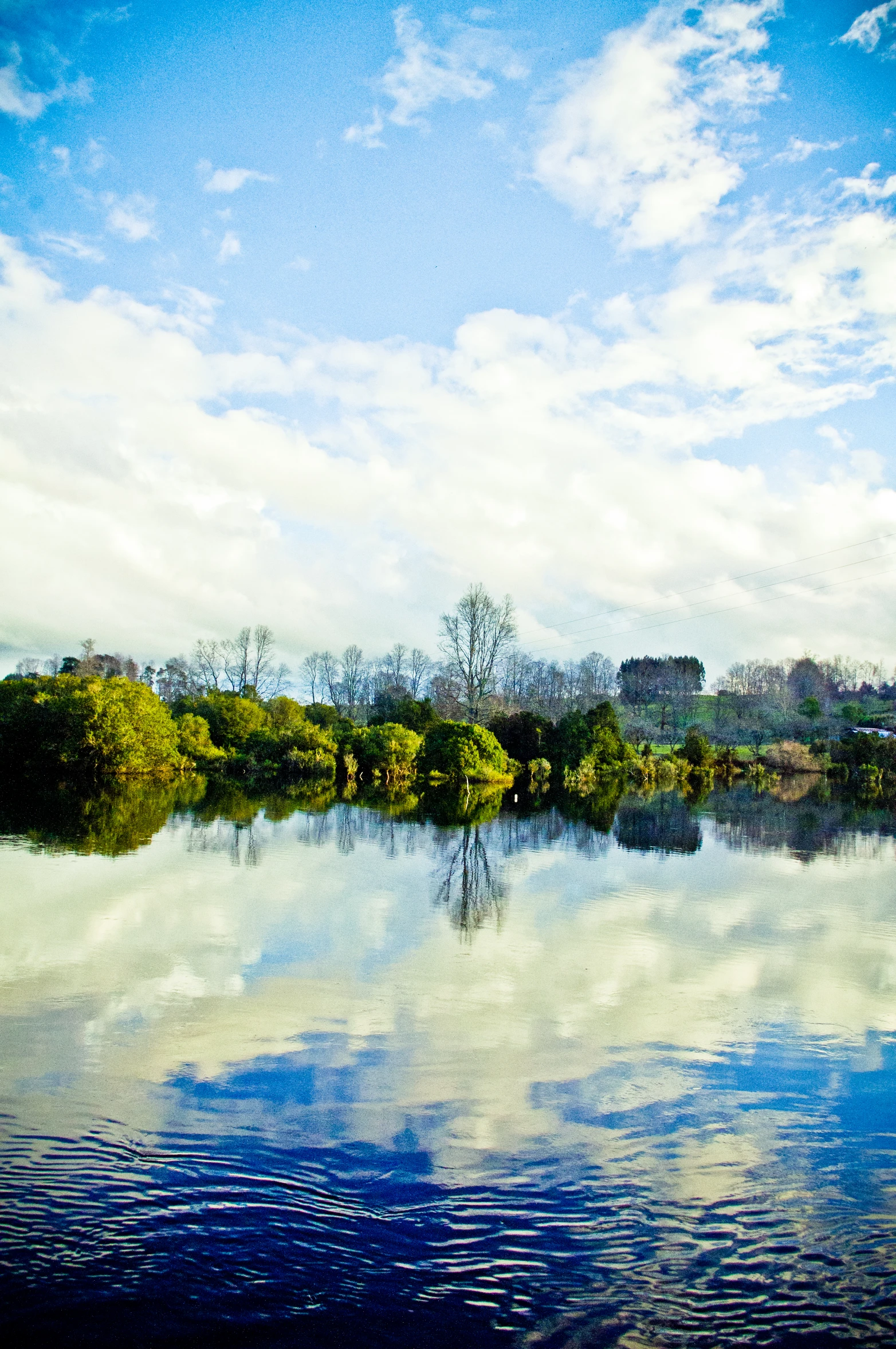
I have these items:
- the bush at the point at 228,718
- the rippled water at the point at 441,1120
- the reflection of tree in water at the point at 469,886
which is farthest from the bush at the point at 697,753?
the rippled water at the point at 441,1120

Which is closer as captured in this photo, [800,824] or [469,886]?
[469,886]

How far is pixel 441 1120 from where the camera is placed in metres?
4.93

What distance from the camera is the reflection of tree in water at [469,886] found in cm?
1042

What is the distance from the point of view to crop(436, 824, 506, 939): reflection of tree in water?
34.2 ft

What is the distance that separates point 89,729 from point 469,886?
1039 inches

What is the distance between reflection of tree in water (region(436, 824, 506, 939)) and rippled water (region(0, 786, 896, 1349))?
0.17 meters

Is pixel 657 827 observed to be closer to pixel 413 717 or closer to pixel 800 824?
pixel 800 824

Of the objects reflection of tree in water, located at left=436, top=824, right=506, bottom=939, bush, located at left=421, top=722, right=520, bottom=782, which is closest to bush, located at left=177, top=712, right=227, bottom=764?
bush, located at left=421, top=722, right=520, bottom=782

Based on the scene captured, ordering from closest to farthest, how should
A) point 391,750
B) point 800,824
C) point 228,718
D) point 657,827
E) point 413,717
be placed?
point 657,827 < point 800,824 < point 391,750 < point 413,717 < point 228,718

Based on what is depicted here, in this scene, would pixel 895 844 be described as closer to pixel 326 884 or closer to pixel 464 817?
pixel 464 817

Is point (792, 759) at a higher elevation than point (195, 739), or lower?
lower

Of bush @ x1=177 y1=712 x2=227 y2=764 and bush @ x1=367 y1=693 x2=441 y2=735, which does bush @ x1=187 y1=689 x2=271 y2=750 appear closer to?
bush @ x1=177 y1=712 x2=227 y2=764

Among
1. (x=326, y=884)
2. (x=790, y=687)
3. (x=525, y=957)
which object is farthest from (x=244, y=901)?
(x=790, y=687)

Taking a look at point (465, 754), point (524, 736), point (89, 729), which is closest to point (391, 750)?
point (465, 754)
